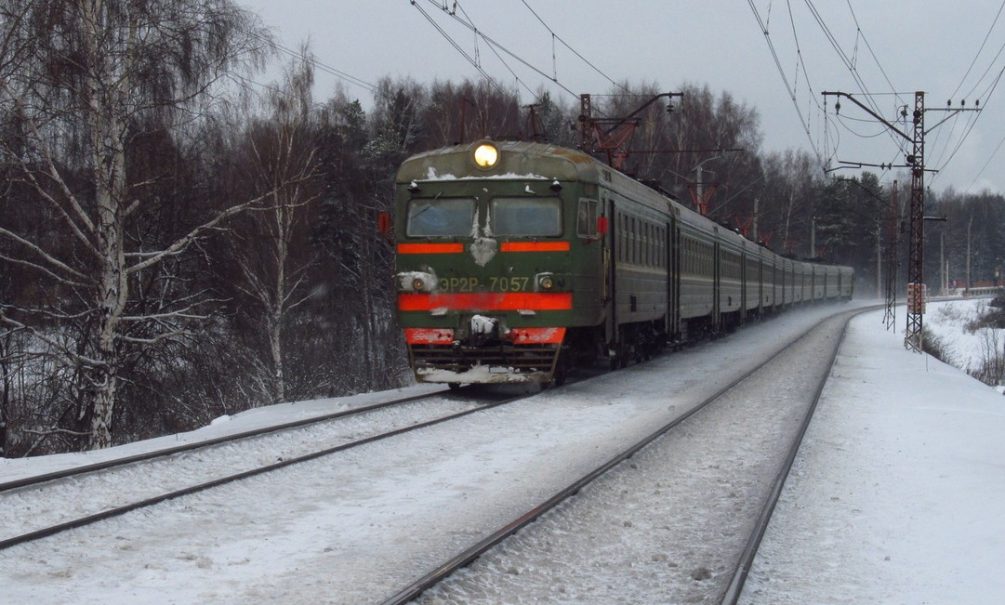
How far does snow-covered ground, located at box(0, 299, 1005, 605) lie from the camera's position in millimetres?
5359

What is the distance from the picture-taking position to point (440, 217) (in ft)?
44.5

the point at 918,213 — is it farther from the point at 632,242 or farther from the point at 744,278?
the point at 632,242

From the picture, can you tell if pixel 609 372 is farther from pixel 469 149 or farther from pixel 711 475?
pixel 711 475

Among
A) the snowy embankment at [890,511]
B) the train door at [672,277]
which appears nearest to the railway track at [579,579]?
the snowy embankment at [890,511]

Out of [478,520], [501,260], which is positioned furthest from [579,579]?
[501,260]

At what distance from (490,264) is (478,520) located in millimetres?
6709

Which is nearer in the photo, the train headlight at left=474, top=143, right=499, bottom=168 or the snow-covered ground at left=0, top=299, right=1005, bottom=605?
the snow-covered ground at left=0, top=299, right=1005, bottom=605

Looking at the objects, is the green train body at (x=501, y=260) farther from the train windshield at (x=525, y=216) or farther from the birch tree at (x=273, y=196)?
the birch tree at (x=273, y=196)

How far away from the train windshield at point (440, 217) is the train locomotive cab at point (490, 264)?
0.01 metres

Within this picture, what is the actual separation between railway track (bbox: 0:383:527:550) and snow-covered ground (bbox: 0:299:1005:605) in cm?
17

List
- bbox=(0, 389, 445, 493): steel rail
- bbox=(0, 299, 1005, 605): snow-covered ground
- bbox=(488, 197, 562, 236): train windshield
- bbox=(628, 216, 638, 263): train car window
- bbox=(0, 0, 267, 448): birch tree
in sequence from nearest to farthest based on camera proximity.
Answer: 1. bbox=(0, 299, 1005, 605): snow-covered ground
2. bbox=(0, 389, 445, 493): steel rail
3. bbox=(488, 197, 562, 236): train windshield
4. bbox=(0, 0, 267, 448): birch tree
5. bbox=(628, 216, 638, 263): train car window

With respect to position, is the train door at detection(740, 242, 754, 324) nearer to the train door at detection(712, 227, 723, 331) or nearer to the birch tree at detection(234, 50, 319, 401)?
the train door at detection(712, 227, 723, 331)

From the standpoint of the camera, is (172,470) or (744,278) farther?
(744,278)

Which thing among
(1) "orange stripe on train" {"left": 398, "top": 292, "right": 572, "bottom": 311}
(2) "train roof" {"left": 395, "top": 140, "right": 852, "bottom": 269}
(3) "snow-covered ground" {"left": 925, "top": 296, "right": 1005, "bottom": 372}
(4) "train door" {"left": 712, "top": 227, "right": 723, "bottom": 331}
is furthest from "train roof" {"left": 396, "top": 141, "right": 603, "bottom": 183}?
(3) "snow-covered ground" {"left": 925, "top": 296, "right": 1005, "bottom": 372}
